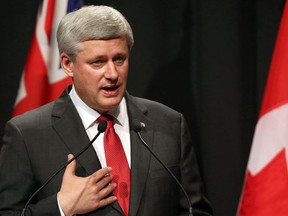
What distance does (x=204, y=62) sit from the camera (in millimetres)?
2629

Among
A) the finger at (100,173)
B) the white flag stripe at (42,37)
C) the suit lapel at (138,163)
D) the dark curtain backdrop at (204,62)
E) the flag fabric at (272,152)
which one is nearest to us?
the finger at (100,173)

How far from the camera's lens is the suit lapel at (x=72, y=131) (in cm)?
171

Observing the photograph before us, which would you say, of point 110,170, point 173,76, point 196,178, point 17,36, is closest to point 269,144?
point 196,178

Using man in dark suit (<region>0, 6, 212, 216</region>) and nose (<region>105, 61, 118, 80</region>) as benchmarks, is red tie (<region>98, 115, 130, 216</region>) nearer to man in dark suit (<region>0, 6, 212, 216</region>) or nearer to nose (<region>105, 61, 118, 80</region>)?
man in dark suit (<region>0, 6, 212, 216</region>)

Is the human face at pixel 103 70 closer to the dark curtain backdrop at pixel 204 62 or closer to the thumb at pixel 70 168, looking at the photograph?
the thumb at pixel 70 168

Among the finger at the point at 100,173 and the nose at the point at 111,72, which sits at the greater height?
the nose at the point at 111,72

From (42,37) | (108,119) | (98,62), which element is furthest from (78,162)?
(42,37)

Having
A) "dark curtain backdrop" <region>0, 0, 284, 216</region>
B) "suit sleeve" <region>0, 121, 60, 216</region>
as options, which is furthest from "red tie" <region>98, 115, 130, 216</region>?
"dark curtain backdrop" <region>0, 0, 284, 216</region>

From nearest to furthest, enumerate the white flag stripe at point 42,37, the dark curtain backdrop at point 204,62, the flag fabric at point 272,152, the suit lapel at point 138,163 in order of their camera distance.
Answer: the suit lapel at point 138,163 < the flag fabric at point 272,152 < the white flag stripe at point 42,37 < the dark curtain backdrop at point 204,62

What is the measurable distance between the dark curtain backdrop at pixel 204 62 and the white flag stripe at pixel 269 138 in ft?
1.33

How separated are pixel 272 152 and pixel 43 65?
0.99m

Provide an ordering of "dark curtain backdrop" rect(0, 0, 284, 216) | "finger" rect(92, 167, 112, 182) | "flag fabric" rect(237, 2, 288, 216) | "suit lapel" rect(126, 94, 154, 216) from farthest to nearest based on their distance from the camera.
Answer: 1. "dark curtain backdrop" rect(0, 0, 284, 216)
2. "flag fabric" rect(237, 2, 288, 216)
3. "suit lapel" rect(126, 94, 154, 216)
4. "finger" rect(92, 167, 112, 182)

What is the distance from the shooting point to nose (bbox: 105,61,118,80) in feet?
5.52

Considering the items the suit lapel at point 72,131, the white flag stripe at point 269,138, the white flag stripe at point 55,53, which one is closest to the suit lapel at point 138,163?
the suit lapel at point 72,131
